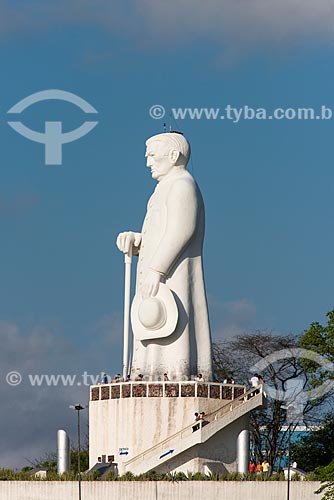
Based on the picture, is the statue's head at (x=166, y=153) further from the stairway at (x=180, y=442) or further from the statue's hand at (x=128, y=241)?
the stairway at (x=180, y=442)

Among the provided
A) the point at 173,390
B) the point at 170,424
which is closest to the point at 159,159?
the point at 173,390

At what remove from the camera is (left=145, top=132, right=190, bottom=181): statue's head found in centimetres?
8019

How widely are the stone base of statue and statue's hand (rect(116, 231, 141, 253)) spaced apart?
26.1 feet

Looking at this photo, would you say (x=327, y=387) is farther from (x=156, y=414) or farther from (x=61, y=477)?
(x=61, y=477)

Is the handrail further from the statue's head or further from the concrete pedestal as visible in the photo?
the statue's head

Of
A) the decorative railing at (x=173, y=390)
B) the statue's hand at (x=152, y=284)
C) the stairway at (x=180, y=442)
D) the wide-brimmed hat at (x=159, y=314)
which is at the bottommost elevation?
the stairway at (x=180, y=442)

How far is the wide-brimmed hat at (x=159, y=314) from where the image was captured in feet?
253

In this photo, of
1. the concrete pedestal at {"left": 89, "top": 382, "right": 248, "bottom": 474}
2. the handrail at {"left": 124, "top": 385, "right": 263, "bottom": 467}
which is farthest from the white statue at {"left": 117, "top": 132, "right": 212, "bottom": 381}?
the handrail at {"left": 124, "top": 385, "right": 263, "bottom": 467}

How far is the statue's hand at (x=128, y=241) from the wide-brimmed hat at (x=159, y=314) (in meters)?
4.52

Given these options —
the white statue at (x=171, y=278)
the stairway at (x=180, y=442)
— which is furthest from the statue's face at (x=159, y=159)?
the stairway at (x=180, y=442)

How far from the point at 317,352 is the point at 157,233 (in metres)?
A: 11.2

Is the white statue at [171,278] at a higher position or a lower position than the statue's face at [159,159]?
lower

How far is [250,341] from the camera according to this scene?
94.8m

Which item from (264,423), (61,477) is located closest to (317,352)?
(264,423)
